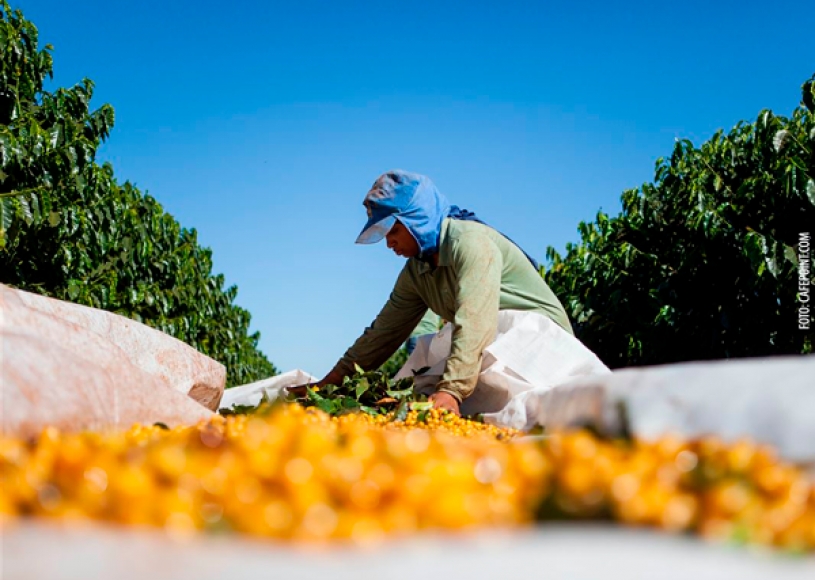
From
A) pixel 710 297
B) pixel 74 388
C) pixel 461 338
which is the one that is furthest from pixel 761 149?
pixel 74 388

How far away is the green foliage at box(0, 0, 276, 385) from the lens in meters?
6.95

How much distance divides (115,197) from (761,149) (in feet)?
27.9

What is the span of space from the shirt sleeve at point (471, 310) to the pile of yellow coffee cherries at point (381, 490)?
8.07ft

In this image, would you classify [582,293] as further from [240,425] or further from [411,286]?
[240,425]

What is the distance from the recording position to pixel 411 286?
4703mm

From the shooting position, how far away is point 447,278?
4.29 m

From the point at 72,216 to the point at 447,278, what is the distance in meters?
5.33

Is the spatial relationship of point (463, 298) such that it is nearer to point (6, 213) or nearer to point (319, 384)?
point (319, 384)

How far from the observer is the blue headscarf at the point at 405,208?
399 cm

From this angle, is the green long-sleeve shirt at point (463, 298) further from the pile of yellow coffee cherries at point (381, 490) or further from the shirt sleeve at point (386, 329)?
the pile of yellow coffee cherries at point (381, 490)

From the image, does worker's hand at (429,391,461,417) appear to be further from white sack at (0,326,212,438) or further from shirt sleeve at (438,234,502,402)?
white sack at (0,326,212,438)

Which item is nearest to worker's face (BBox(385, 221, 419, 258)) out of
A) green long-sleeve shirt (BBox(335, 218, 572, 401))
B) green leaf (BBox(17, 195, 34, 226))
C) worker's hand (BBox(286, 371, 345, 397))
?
green long-sleeve shirt (BBox(335, 218, 572, 401))

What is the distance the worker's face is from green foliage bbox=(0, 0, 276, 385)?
3261mm

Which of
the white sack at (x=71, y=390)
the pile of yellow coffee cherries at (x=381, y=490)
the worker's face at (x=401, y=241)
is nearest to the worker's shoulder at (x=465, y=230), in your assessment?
the worker's face at (x=401, y=241)
